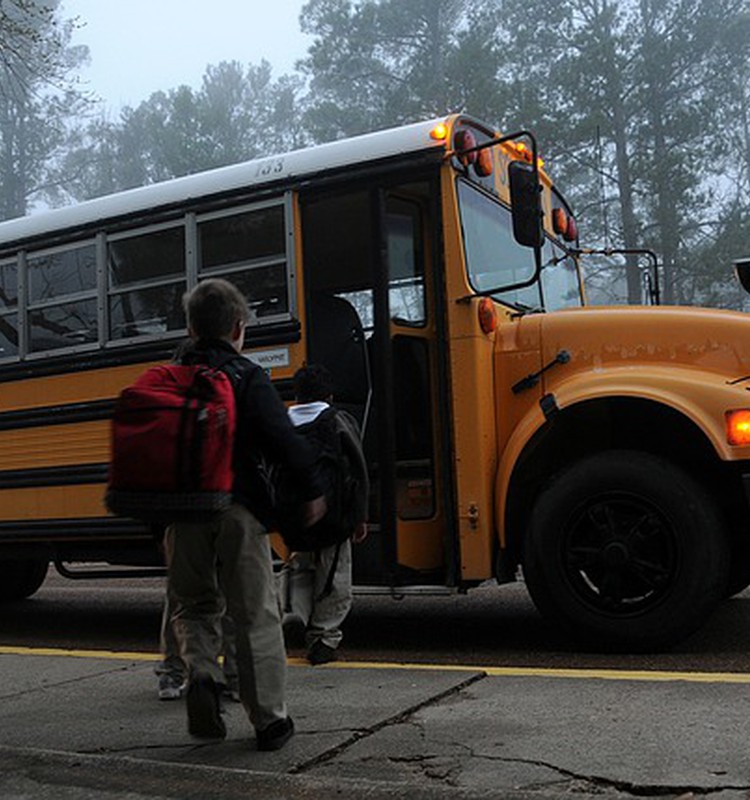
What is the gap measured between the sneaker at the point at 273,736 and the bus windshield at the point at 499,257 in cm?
261

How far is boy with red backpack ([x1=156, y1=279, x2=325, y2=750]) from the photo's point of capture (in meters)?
3.49

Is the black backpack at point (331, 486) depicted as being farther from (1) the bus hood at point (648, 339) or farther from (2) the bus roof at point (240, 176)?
(2) the bus roof at point (240, 176)

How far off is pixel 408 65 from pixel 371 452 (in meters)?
26.3

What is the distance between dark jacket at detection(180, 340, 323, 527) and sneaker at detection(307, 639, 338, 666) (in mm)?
1615

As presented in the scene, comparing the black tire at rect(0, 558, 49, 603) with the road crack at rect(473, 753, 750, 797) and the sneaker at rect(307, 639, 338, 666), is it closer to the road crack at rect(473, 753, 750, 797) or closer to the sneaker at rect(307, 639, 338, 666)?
the sneaker at rect(307, 639, 338, 666)

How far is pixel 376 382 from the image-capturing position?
5.57 meters

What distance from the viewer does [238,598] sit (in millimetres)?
3533

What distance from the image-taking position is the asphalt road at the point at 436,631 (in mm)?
4918

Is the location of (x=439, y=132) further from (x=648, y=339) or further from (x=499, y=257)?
(x=648, y=339)

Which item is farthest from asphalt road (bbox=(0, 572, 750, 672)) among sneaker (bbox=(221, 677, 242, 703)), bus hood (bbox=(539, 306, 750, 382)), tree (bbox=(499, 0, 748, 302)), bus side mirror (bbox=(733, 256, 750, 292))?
tree (bbox=(499, 0, 748, 302))

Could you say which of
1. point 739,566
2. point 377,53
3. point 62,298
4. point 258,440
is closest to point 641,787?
point 258,440

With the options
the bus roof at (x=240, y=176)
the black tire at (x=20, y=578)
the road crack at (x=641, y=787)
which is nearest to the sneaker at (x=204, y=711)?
the road crack at (x=641, y=787)

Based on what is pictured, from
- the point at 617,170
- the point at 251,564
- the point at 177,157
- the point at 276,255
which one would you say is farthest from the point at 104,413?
the point at 177,157

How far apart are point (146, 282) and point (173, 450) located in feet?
9.89
